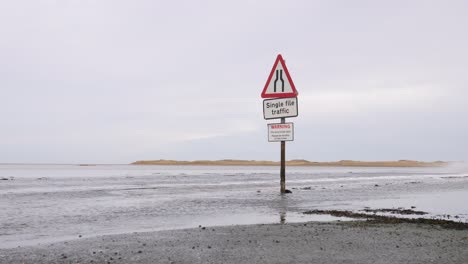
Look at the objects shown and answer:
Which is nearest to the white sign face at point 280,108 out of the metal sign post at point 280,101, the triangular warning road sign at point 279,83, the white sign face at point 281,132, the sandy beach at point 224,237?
the metal sign post at point 280,101

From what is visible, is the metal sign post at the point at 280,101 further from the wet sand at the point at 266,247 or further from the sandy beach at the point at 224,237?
the wet sand at the point at 266,247

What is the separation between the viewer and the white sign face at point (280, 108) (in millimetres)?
18156

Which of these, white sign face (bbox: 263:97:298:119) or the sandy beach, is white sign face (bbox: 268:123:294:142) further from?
the sandy beach

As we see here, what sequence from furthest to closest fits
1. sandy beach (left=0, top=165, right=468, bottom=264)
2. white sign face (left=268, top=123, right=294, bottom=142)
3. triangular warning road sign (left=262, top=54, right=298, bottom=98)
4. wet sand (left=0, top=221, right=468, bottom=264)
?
1. white sign face (left=268, top=123, right=294, bottom=142)
2. triangular warning road sign (left=262, top=54, right=298, bottom=98)
3. sandy beach (left=0, top=165, right=468, bottom=264)
4. wet sand (left=0, top=221, right=468, bottom=264)

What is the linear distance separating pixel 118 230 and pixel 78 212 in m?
4.39

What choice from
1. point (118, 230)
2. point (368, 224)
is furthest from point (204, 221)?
point (368, 224)

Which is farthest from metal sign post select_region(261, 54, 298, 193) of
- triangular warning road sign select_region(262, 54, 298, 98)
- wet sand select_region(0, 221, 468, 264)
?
wet sand select_region(0, 221, 468, 264)

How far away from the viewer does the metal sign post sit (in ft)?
59.6

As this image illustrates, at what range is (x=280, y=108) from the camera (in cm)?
1855

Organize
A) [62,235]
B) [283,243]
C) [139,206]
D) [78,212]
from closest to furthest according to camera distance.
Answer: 1. [283,243]
2. [62,235]
3. [78,212]
4. [139,206]

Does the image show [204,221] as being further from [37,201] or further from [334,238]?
[37,201]

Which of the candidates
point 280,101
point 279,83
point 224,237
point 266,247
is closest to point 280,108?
point 280,101

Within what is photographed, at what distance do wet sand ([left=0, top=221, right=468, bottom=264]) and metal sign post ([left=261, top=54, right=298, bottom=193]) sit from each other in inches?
368

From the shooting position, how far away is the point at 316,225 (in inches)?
389
